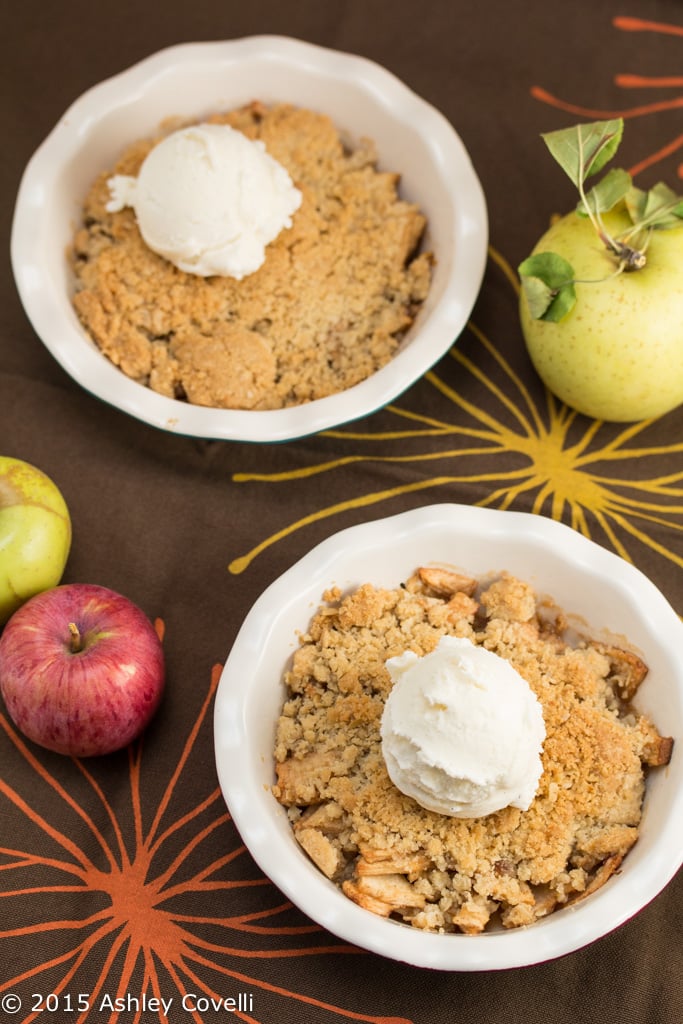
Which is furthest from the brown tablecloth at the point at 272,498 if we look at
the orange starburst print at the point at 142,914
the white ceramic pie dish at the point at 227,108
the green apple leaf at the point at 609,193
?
the green apple leaf at the point at 609,193

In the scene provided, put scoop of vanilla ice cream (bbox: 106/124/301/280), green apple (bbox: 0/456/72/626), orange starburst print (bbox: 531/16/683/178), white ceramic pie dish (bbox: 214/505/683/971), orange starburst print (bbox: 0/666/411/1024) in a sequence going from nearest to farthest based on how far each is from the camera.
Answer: white ceramic pie dish (bbox: 214/505/683/971) → orange starburst print (bbox: 0/666/411/1024) → green apple (bbox: 0/456/72/626) → scoop of vanilla ice cream (bbox: 106/124/301/280) → orange starburst print (bbox: 531/16/683/178)

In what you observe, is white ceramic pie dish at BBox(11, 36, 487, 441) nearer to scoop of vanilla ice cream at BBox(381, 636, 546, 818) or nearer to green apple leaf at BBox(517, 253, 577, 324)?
green apple leaf at BBox(517, 253, 577, 324)

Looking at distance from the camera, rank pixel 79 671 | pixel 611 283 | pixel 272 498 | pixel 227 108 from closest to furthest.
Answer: pixel 79 671
pixel 611 283
pixel 272 498
pixel 227 108

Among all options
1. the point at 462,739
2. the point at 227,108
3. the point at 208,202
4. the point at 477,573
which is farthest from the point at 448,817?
the point at 227,108

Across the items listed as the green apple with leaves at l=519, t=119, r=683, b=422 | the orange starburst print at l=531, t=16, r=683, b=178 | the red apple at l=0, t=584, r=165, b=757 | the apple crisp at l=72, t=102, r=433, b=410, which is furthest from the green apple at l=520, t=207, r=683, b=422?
the red apple at l=0, t=584, r=165, b=757

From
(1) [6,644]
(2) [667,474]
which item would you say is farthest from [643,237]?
(1) [6,644]

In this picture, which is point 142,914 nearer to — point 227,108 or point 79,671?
point 79,671
